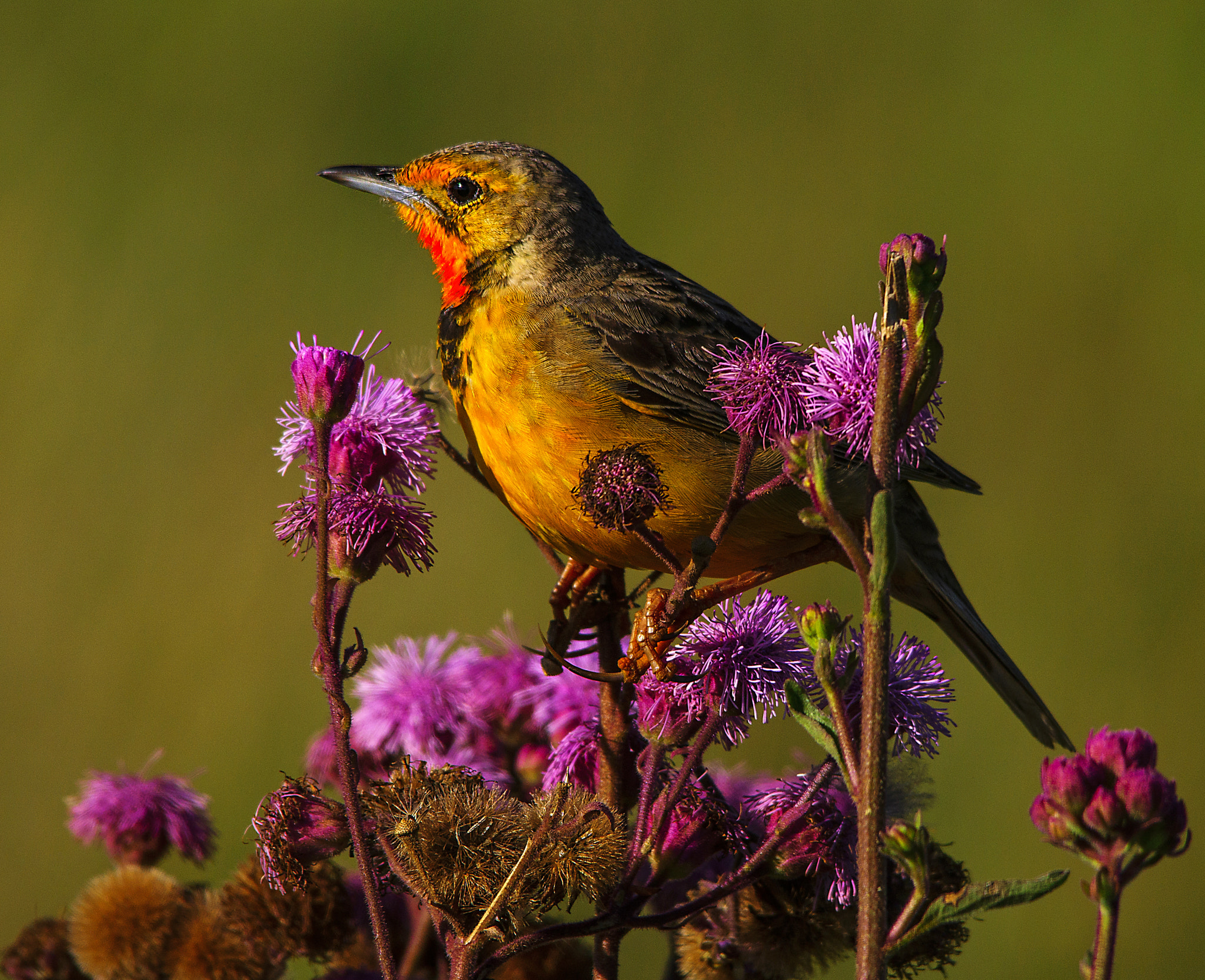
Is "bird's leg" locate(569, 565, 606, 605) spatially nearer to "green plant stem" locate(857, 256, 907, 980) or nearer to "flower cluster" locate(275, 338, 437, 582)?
"flower cluster" locate(275, 338, 437, 582)

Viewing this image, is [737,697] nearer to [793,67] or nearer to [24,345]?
[24,345]

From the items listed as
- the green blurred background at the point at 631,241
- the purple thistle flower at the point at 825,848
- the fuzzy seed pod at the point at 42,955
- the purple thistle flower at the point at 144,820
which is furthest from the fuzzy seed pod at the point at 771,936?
the green blurred background at the point at 631,241

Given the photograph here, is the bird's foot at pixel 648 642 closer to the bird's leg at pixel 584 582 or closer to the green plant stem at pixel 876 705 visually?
the bird's leg at pixel 584 582

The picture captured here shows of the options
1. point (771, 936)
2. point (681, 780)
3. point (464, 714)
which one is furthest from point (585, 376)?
point (681, 780)

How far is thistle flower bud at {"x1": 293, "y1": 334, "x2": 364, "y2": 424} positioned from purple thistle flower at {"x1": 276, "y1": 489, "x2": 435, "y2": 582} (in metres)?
0.13

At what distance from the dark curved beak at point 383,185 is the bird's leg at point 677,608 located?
1.45 meters

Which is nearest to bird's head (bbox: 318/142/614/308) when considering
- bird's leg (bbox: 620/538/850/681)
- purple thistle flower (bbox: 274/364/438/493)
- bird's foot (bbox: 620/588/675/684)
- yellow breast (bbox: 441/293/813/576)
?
→ yellow breast (bbox: 441/293/813/576)

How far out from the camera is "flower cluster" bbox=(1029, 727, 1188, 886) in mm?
1405

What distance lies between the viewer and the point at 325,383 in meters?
1.75

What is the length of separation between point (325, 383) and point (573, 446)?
122 centimetres

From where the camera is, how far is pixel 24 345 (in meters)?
7.97

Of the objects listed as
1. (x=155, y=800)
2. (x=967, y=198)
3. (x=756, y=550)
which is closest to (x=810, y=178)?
(x=967, y=198)

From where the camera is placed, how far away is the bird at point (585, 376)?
115 inches

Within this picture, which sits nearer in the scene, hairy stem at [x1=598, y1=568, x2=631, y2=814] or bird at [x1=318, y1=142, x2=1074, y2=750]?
hairy stem at [x1=598, y1=568, x2=631, y2=814]
